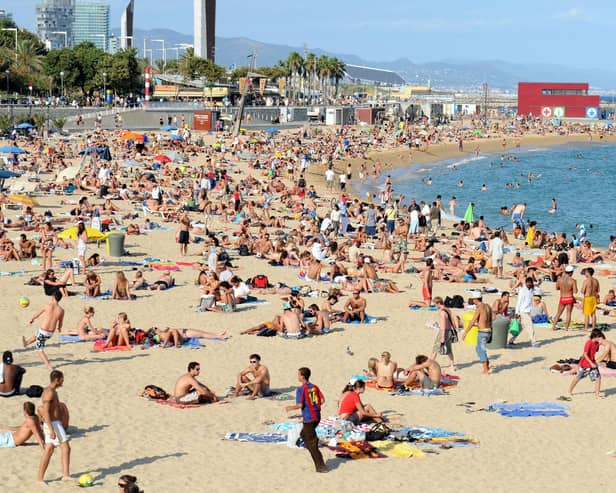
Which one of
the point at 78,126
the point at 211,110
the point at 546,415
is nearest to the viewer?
the point at 546,415

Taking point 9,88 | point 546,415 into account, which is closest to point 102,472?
point 546,415

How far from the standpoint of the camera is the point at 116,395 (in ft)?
38.0

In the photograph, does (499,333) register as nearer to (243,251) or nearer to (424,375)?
(424,375)

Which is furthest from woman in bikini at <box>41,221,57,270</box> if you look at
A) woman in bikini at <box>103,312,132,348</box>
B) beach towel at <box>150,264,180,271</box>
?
woman in bikini at <box>103,312,132,348</box>

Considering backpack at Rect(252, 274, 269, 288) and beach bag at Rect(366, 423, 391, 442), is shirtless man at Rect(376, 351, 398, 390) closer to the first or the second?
beach bag at Rect(366, 423, 391, 442)

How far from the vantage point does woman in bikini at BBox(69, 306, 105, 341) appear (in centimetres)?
1399

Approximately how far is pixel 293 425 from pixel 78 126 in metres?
52.7

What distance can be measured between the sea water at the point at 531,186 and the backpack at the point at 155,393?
24442 mm

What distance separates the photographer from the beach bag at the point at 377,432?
10.1 metres

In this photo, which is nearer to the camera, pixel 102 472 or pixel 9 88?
pixel 102 472

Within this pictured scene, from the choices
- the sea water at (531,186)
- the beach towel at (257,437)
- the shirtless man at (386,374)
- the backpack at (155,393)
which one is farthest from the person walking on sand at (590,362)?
the sea water at (531,186)

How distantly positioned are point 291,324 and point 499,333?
3.31 meters

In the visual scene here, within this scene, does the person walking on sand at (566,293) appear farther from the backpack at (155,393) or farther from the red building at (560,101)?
the red building at (560,101)

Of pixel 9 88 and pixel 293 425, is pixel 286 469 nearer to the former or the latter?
pixel 293 425
